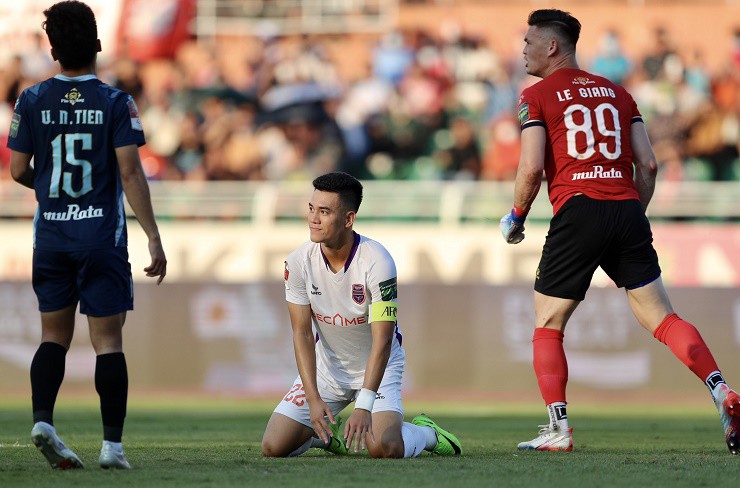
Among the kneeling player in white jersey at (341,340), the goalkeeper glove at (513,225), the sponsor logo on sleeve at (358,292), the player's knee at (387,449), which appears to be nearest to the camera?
the kneeling player in white jersey at (341,340)

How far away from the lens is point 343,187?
602cm

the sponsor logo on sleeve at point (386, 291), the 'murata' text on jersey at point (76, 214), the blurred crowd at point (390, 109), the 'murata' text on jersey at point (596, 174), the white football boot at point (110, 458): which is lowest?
the white football boot at point (110, 458)

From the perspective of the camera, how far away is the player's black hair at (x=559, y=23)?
6.67 m

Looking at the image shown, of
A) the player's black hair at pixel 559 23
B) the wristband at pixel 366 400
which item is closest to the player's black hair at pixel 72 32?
the wristband at pixel 366 400

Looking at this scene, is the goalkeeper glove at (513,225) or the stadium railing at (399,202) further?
the stadium railing at (399,202)

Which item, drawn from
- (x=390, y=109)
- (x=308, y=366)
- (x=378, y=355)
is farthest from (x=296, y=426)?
(x=390, y=109)

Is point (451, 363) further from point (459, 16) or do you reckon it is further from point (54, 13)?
point (54, 13)

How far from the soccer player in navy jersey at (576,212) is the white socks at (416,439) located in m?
0.54

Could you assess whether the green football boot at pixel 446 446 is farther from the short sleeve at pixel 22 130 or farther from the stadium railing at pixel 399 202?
the stadium railing at pixel 399 202

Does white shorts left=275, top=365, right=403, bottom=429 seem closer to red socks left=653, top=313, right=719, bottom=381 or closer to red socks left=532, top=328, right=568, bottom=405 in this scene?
red socks left=532, top=328, right=568, bottom=405

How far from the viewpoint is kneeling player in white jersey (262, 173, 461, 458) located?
5.97 m

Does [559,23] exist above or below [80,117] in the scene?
above

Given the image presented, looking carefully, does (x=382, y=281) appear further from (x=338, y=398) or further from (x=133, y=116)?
(x=133, y=116)

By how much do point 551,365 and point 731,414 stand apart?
100 cm
